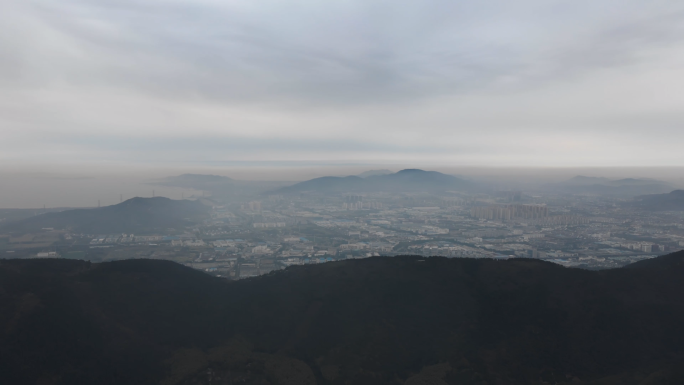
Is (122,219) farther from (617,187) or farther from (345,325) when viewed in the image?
(617,187)

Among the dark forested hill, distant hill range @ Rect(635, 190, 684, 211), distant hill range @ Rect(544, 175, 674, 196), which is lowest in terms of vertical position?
the dark forested hill

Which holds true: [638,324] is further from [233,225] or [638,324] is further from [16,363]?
[233,225]

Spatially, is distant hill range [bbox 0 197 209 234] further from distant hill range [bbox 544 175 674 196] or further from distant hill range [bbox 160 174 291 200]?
distant hill range [bbox 544 175 674 196]

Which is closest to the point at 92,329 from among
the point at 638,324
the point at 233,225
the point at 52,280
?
the point at 52,280

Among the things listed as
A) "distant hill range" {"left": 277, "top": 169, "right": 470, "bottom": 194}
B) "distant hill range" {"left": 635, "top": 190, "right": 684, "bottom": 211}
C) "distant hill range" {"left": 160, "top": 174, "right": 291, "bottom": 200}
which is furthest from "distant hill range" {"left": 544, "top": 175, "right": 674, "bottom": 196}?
"distant hill range" {"left": 160, "top": 174, "right": 291, "bottom": 200}

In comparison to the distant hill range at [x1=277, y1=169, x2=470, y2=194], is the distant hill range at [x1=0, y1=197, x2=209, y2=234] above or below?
below

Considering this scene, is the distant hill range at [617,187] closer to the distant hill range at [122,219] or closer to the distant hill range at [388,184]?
the distant hill range at [388,184]
